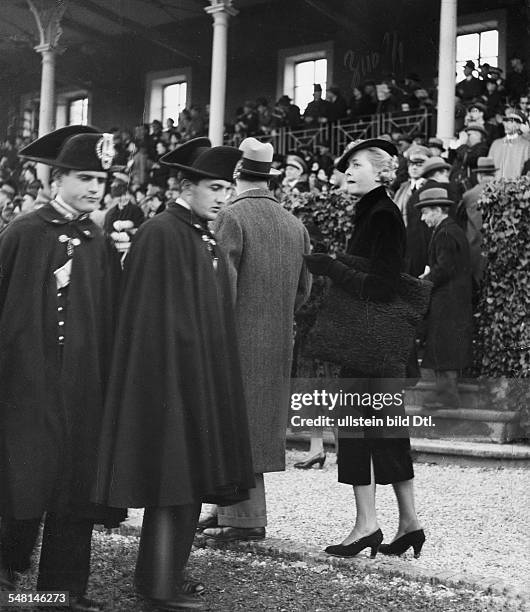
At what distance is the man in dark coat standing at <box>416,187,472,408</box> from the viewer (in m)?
7.16

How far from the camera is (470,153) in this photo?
9078 millimetres

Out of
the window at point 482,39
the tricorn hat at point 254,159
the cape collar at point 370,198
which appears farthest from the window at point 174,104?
the cape collar at point 370,198

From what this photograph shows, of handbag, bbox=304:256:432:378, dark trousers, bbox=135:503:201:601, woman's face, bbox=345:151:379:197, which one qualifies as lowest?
dark trousers, bbox=135:503:201:601

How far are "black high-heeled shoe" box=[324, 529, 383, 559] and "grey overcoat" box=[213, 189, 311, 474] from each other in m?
0.50

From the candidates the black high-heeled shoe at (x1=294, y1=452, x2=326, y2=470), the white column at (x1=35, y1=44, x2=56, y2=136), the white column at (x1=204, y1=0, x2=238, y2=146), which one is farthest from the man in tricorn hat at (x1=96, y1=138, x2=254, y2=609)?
the white column at (x1=204, y1=0, x2=238, y2=146)

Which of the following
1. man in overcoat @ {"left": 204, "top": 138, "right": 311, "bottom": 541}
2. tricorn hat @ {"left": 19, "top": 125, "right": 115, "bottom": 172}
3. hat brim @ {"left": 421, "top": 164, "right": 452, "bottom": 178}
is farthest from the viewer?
hat brim @ {"left": 421, "top": 164, "right": 452, "bottom": 178}

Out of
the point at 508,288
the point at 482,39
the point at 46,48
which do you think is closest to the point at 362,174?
the point at 46,48

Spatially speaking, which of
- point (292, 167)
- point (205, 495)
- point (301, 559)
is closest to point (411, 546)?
point (301, 559)

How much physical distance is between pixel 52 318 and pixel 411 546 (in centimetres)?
201

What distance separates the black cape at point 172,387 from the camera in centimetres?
319

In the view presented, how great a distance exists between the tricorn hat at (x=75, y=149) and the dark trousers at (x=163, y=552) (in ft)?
4.03

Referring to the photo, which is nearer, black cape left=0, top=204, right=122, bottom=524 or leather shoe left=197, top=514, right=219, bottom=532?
black cape left=0, top=204, right=122, bottom=524

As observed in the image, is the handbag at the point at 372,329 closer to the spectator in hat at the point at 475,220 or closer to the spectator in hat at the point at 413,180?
the spectator in hat at the point at 475,220

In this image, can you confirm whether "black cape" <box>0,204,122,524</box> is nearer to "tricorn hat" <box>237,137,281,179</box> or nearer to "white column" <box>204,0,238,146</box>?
"tricorn hat" <box>237,137,281,179</box>
